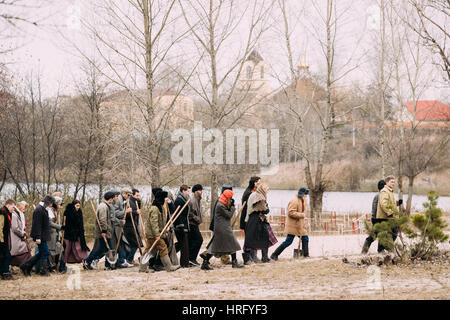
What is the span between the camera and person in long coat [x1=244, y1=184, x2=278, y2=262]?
12.0 m

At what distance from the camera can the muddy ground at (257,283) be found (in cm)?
825

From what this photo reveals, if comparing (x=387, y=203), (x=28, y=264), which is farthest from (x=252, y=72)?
(x=28, y=264)

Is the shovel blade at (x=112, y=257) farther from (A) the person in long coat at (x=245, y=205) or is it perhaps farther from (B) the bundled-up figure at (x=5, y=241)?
(A) the person in long coat at (x=245, y=205)

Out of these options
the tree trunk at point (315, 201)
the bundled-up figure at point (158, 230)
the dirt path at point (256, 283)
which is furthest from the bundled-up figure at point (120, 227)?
the tree trunk at point (315, 201)

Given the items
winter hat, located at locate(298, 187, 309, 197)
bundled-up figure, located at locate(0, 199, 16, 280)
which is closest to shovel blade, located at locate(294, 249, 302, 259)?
winter hat, located at locate(298, 187, 309, 197)

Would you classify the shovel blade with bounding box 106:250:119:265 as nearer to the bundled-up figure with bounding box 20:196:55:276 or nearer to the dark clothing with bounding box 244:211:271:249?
the bundled-up figure with bounding box 20:196:55:276

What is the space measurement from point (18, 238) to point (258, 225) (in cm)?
472

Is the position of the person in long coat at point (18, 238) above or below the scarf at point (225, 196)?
below

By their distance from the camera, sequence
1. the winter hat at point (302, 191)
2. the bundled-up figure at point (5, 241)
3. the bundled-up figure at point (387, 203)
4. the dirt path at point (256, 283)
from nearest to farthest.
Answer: the dirt path at point (256, 283), the bundled-up figure at point (5, 241), the bundled-up figure at point (387, 203), the winter hat at point (302, 191)

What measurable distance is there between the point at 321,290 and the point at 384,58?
19.6 metres

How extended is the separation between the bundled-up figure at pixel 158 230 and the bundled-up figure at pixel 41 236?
72.1 inches

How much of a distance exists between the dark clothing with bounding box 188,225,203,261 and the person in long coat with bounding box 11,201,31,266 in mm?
3229

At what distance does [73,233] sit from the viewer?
11.8 m
